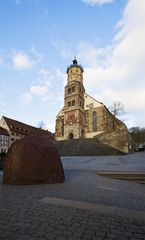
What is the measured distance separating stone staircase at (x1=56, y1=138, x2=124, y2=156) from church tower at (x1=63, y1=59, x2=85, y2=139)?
39.7 ft

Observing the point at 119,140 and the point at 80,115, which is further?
the point at 80,115

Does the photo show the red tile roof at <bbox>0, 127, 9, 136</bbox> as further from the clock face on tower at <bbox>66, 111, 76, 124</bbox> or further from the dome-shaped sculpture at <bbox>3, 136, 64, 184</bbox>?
the dome-shaped sculpture at <bbox>3, 136, 64, 184</bbox>

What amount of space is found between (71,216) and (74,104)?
46.4 metres

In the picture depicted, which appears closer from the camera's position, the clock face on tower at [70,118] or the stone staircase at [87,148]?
the stone staircase at [87,148]

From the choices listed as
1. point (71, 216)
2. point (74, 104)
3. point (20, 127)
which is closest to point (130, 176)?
point (71, 216)

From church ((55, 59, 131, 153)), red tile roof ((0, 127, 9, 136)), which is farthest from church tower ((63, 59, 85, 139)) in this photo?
red tile roof ((0, 127, 9, 136))

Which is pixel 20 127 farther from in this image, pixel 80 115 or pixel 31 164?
pixel 31 164

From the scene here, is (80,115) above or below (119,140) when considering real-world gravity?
above

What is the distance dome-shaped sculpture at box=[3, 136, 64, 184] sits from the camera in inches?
286

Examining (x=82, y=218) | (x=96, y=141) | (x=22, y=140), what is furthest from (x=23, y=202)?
(x=96, y=141)

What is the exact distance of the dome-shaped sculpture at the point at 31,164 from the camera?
23.8ft

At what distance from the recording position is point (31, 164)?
287 inches

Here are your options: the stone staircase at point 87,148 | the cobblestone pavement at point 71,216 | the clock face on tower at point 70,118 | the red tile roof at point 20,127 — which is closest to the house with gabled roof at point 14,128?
the red tile roof at point 20,127

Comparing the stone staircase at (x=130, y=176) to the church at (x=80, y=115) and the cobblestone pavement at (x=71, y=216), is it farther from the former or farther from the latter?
the church at (x=80, y=115)
